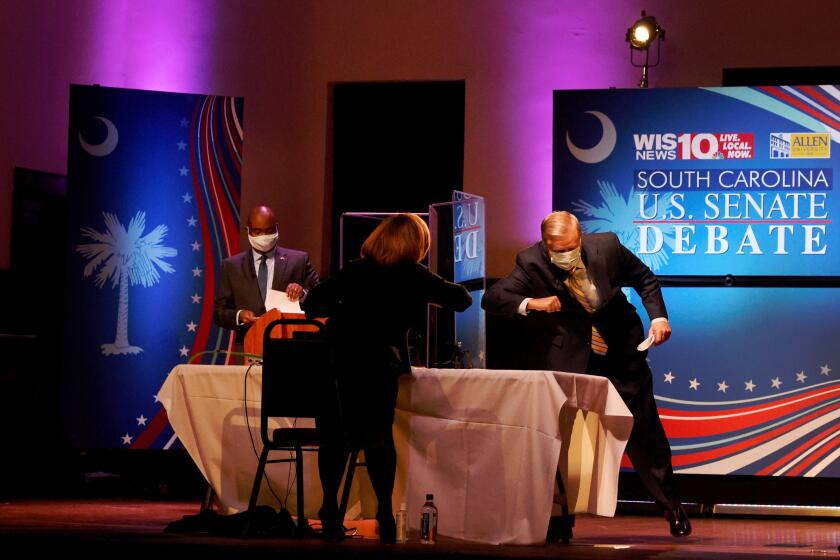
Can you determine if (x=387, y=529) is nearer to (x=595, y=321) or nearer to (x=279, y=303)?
(x=279, y=303)

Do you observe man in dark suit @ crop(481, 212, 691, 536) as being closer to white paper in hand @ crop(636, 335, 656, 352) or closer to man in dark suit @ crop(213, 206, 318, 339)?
white paper in hand @ crop(636, 335, 656, 352)

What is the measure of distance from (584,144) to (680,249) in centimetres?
84

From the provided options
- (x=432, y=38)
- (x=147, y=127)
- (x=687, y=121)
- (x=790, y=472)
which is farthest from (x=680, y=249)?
(x=147, y=127)

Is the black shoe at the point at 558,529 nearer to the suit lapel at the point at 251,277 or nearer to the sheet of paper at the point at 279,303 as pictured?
the sheet of paper at the point at 279,303

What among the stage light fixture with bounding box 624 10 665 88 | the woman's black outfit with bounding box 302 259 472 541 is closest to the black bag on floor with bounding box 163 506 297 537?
the woman's black outfit with bounding box 302 259 472 541

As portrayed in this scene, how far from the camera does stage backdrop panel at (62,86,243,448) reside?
7691mm

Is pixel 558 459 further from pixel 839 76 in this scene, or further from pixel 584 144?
pixel 839 76

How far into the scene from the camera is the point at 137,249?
7.80 meters

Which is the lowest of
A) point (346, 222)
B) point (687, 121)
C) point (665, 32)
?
point (346, 222)

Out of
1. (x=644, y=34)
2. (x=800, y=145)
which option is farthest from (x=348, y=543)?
(x=644, y=34)

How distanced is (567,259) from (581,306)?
229 millimetres

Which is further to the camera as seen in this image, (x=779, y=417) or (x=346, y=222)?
(x=346, y=222)

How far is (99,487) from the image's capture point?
8125 millimetres

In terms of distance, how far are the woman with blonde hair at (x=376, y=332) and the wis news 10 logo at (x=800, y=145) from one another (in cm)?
296
